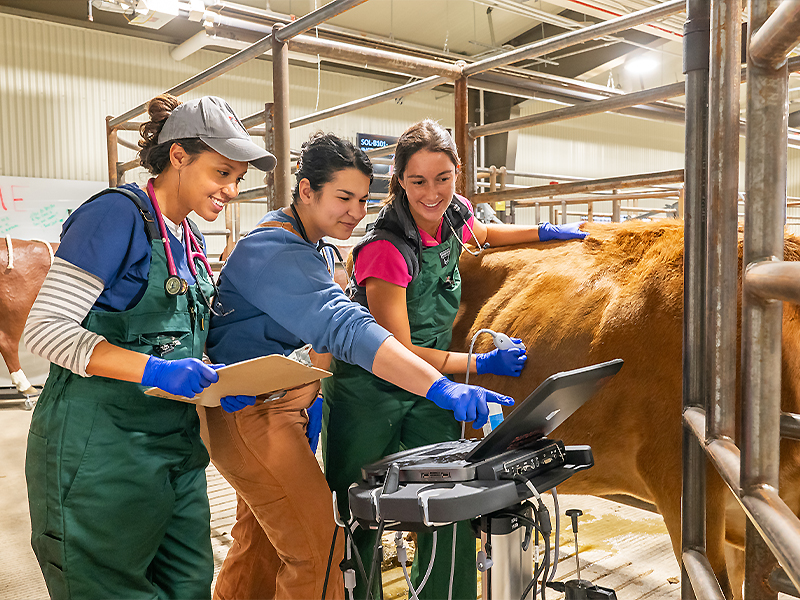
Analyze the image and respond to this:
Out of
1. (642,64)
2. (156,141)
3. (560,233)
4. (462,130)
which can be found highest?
(642,64)

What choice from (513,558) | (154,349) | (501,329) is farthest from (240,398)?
(501,329)

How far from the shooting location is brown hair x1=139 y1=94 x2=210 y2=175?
5.72ft

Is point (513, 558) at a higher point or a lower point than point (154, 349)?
lower

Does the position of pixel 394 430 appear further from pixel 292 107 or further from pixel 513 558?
pixel 292 107

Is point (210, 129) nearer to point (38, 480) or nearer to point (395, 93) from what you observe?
point (38, 480)

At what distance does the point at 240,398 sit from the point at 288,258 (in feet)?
1.28

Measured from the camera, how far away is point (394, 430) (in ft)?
6.90

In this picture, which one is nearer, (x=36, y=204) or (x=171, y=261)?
(x=171, y=261)

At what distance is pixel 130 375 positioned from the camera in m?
1.49

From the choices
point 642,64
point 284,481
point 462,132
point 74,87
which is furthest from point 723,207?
point 74,87

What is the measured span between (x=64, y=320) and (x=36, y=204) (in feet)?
27.8

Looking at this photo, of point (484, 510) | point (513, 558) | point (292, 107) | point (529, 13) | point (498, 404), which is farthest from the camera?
point (292, 107)

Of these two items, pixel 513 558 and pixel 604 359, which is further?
pixel 604 359

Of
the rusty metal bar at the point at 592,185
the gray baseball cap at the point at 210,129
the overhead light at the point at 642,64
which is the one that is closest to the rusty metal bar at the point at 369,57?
the rusty metal bar at the point at 592,185
